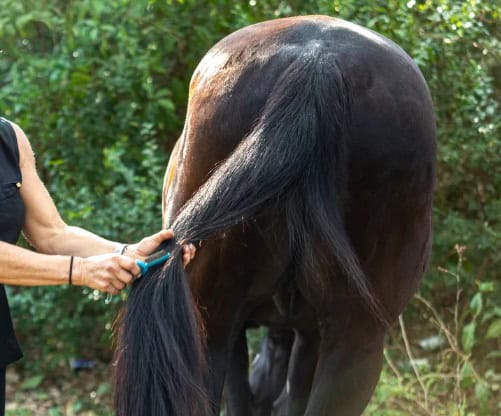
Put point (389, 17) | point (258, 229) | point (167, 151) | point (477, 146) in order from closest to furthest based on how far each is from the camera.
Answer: point (258, 229), point (389, 17), point (477, 146), point (167, 151)

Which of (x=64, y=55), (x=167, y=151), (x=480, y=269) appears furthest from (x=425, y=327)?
(x=64, y=55)

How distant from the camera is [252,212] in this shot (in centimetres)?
209

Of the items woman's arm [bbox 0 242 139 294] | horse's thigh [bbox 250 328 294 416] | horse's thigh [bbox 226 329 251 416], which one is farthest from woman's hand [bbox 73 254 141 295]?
horse's thigh [bbox 250 328 294 416]

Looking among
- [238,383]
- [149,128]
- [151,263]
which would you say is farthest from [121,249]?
[149,128]

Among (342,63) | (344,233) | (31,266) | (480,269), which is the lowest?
(480,269)

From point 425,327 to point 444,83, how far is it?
144cm

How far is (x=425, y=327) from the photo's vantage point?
5.28 metres

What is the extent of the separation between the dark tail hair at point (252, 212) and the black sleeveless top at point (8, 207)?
507 mm

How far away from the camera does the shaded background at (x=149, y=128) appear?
4.38 m

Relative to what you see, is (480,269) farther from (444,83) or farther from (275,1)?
(275,1)

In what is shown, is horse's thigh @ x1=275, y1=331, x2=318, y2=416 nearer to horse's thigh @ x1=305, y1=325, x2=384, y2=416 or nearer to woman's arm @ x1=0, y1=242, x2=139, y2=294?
horse's thigh @ x1=305, y1=325, x2=384, y2=416

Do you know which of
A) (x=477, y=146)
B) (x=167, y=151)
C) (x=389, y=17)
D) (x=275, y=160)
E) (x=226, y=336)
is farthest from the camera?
(x=167, y=151)

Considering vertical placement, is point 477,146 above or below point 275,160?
below

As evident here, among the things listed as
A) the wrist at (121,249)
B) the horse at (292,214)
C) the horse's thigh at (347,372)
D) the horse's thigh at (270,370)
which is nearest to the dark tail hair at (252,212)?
the horse at (292,214)
